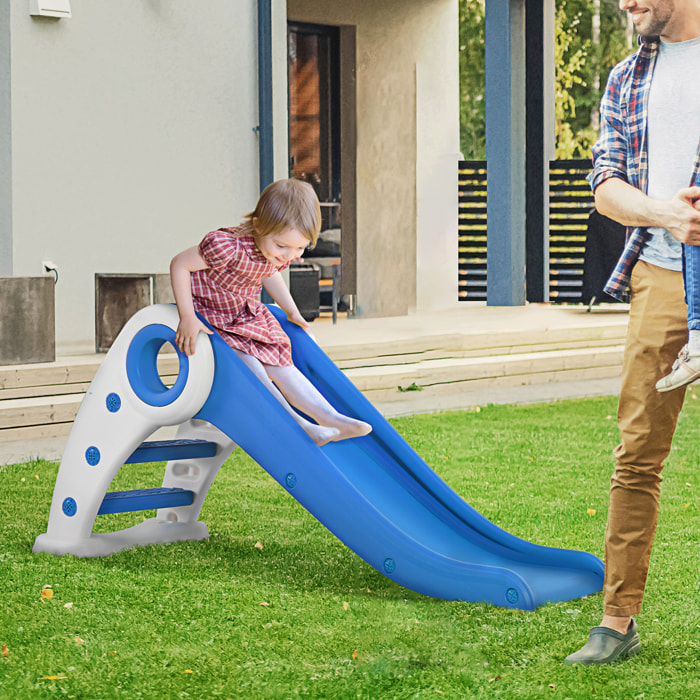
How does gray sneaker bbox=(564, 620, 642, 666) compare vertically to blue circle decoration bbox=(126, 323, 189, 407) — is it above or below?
below

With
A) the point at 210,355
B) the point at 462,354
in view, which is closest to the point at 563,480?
the point at 210,355

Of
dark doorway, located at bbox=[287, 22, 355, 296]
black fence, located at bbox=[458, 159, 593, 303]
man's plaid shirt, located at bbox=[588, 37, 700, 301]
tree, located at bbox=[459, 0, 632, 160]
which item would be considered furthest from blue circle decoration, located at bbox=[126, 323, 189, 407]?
tree, located at bbox=[459, 0, 632, 160]

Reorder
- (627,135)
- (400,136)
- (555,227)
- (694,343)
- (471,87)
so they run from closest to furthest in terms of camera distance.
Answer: (694,343), (627,135), (400,136), (555,227), (471,87)

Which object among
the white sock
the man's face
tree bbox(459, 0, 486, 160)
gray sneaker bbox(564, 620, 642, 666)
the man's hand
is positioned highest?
tree bbox(459, 0, 486, 160)

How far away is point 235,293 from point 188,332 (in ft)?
0.83

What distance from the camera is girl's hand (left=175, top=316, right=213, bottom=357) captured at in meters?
3.72

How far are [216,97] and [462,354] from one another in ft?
9.52

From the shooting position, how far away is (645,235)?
9.02 feet

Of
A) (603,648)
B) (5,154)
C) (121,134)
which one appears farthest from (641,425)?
(121,134)

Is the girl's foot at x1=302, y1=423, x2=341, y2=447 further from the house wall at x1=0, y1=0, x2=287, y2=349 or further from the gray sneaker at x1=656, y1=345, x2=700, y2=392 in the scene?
the house wall at x1=0, y1=0, x2=287, y2=349

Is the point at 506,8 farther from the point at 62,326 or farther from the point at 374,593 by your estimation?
the point at 374,593

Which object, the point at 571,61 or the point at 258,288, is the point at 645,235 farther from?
the point at 571,61

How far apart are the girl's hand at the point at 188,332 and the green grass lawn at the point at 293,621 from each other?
0.76 metres

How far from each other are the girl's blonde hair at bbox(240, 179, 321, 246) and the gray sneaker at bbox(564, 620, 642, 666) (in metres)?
1.55
